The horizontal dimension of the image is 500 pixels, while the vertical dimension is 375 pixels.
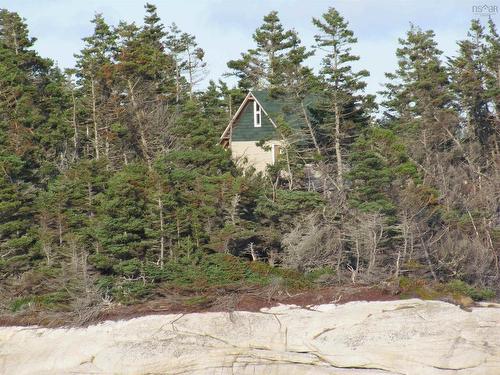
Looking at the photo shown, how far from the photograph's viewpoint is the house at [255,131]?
47156 millimetres

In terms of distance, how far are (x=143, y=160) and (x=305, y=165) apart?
9.56m

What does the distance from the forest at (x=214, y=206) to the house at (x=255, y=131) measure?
1.69m

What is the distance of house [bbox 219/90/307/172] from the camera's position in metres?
47.2

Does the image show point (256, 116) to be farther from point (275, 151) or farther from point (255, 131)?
point (275, 151)

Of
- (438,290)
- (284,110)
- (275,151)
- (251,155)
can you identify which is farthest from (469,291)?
(251,155)

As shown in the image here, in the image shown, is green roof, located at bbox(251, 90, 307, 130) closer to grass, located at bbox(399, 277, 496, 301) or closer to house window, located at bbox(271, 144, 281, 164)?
house window, located at bbox(271, 144, 281, 164)

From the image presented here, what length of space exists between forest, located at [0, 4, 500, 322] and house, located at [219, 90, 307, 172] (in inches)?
66.4

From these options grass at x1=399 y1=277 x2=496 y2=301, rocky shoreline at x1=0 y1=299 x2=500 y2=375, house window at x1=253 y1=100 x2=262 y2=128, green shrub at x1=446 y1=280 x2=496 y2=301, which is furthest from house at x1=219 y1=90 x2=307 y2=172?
rocky shoreline at x1=0 y1=299 x2=500 y2=375

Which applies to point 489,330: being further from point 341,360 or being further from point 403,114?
point 403,114

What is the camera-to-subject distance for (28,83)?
51781 mm

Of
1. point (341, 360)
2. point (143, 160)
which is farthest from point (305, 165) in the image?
point (341, 360)

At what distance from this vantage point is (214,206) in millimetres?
39188

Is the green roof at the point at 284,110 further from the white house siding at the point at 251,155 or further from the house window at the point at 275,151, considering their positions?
the white house siding at the point at 251,155

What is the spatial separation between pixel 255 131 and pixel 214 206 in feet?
37.4
